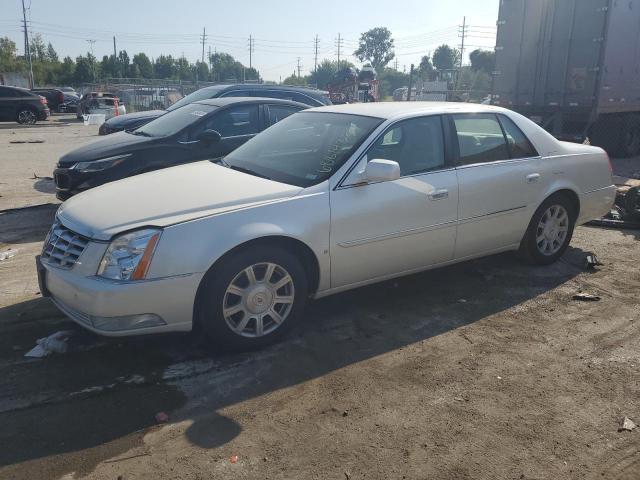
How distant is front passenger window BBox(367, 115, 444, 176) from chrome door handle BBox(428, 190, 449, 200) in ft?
0.68

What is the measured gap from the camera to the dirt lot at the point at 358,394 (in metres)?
2.91

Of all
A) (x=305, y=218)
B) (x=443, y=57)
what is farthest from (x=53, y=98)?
(x=443, y=57)

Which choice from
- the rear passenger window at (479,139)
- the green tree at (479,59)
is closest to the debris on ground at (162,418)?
the rear passenger window at (479,139)

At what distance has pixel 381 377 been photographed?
3.72 metres

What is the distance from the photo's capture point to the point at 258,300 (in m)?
4.00

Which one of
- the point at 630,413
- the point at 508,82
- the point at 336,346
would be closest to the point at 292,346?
the point at 336,346

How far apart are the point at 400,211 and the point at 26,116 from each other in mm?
24820

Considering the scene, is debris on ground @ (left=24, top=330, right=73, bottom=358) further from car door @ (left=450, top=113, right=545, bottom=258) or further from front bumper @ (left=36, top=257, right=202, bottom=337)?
car door @ (left=450, top=113, right=545, bottom=258)

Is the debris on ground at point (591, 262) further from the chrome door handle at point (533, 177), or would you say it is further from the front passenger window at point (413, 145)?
the front passenger window at point (413, 145)

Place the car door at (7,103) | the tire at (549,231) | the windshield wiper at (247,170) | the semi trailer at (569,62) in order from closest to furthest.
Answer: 1. the windshield wiper at (247,170)
2. the tire at (549,231)
3. the semi trailer at (569,62)
4. the car door at (7,103)

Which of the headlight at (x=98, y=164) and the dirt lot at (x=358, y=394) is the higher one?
the headlight at (x=98, y=164)

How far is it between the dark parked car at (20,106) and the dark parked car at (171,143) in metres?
19.6

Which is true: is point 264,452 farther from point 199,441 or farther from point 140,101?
point 140,101

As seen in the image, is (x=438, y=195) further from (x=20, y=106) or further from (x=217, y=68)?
(x=217, y=68)
